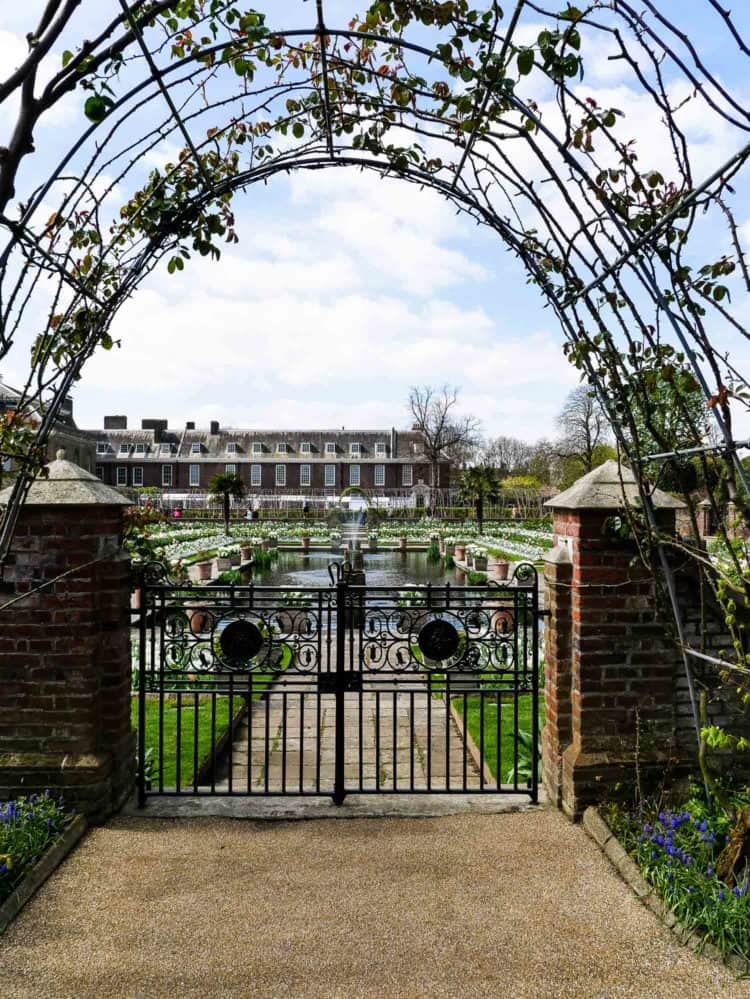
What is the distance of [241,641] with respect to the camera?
159 inches

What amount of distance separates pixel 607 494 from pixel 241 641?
225cm

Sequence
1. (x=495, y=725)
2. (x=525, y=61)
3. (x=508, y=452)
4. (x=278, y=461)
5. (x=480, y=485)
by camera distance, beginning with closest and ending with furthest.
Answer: (x=525, y=61) → (x=495, y=725) → (x=480, y=485) → (x=278, y=461) → (x=508, y=452)

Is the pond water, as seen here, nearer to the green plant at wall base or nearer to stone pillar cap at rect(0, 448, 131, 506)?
stone pillar cap at rect(0, 448, 131, 506)

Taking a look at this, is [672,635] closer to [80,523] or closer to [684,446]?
[684,446]

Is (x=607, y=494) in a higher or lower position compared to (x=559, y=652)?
higher

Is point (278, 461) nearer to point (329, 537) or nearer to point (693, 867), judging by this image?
point (329, 537)

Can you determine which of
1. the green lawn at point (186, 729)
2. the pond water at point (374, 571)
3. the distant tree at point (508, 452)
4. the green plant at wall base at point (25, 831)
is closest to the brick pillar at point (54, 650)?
the green plant at wall base at point (25, 831)

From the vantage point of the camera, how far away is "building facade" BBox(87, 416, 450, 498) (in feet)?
183

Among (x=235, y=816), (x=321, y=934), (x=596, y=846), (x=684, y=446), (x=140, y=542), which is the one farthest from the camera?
(x=140, y=542)

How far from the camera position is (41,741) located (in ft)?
11.7

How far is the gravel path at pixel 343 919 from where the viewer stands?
245 cm

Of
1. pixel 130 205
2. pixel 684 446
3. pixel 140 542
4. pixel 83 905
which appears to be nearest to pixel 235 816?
pixel 83 905

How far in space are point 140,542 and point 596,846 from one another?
3056mm

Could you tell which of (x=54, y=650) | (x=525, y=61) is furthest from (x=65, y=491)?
(x=525, y=61)
